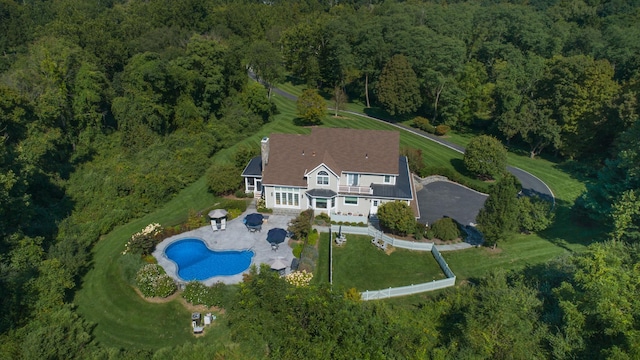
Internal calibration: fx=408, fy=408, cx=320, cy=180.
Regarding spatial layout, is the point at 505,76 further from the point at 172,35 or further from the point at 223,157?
the point at 172,35

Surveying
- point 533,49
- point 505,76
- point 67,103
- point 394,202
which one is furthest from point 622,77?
point 67,103

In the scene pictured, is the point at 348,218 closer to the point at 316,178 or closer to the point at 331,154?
the point at 316,178

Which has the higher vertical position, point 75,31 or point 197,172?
point 75,31

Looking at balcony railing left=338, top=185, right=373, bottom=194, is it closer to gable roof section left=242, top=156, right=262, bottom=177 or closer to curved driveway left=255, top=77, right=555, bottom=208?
gable roof section left=242, top=156, right=262, bottom=177

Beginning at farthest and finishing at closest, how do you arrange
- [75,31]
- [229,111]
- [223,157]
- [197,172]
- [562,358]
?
[75,31] → [229,111] → [223,157] → [197,172] → [562,358]

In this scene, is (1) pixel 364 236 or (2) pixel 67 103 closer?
(1) pixel 364 236

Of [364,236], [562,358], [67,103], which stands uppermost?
[67,103]

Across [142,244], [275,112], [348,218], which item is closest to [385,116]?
[275,112]
